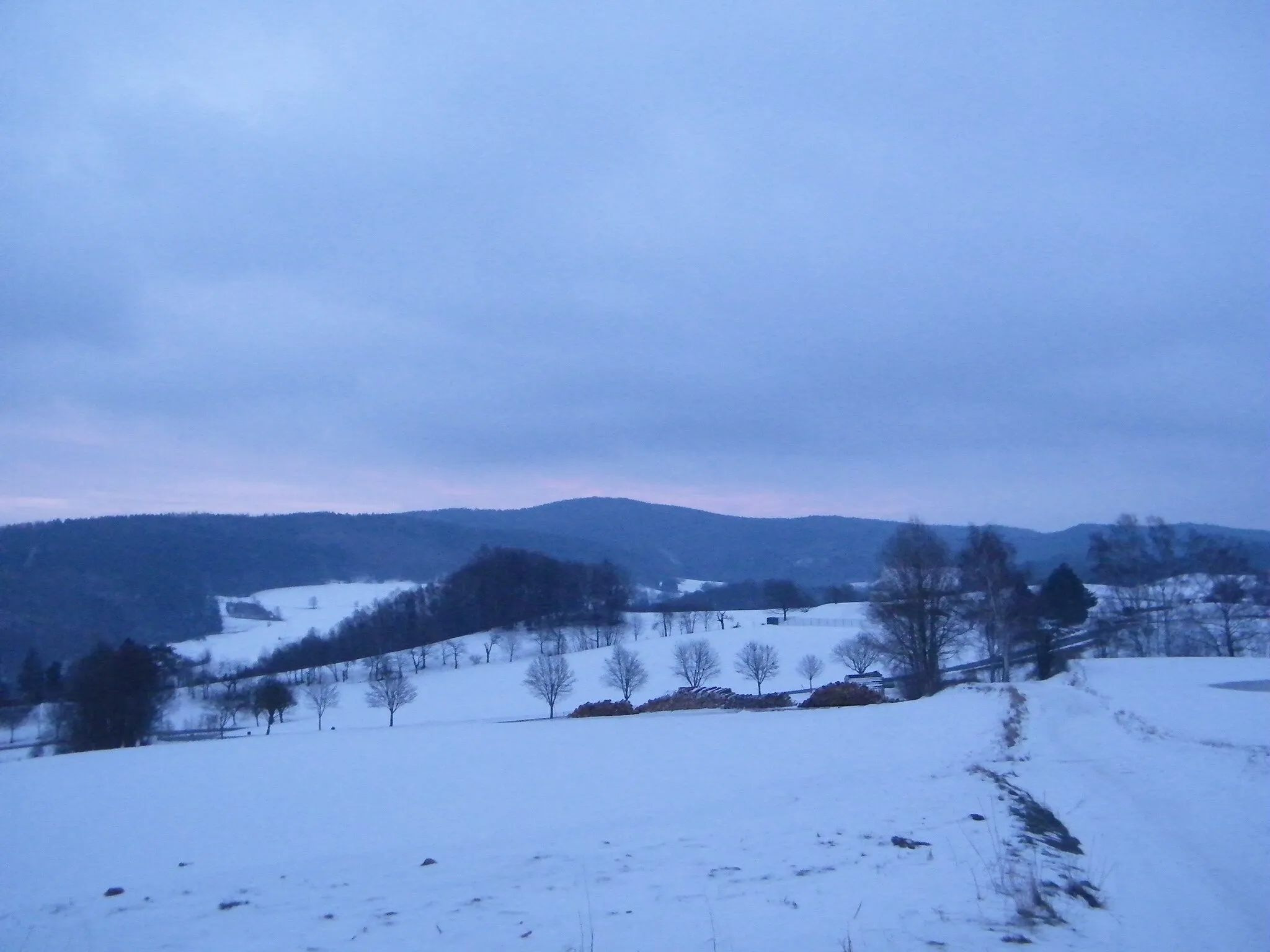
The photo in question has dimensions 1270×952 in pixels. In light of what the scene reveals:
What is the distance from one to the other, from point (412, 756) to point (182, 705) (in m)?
43.9

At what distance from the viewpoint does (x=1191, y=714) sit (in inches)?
844

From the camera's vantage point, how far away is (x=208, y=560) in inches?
4190

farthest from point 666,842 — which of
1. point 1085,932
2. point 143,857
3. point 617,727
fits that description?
point 617,727

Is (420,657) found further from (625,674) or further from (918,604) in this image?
(918,604)

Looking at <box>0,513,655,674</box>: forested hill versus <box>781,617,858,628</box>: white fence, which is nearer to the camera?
<box>0,513,655,674</box>: forested hill

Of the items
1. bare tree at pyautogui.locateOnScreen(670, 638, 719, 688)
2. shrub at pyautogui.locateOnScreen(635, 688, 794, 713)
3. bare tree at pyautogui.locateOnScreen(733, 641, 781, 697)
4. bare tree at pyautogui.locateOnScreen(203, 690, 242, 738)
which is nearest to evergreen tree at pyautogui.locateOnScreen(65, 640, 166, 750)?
bare tree at pyautogui.locateOnScreen(203, 690, 242, 738)

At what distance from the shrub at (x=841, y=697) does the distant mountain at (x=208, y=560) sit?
10500mm

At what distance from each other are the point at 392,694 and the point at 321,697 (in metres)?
8.70

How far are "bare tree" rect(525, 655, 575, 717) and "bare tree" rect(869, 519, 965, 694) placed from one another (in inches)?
707

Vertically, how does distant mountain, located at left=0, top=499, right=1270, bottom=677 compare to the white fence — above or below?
above

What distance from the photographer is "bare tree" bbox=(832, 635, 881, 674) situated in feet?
166

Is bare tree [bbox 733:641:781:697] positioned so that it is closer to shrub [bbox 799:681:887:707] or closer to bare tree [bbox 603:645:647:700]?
bare tree [bbox 603:645:647:700]

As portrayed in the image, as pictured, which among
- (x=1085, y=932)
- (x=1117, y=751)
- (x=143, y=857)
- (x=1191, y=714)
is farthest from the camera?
(x=1191, y=714)

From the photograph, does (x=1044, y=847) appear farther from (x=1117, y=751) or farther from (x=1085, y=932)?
(x=1117, y=751)
